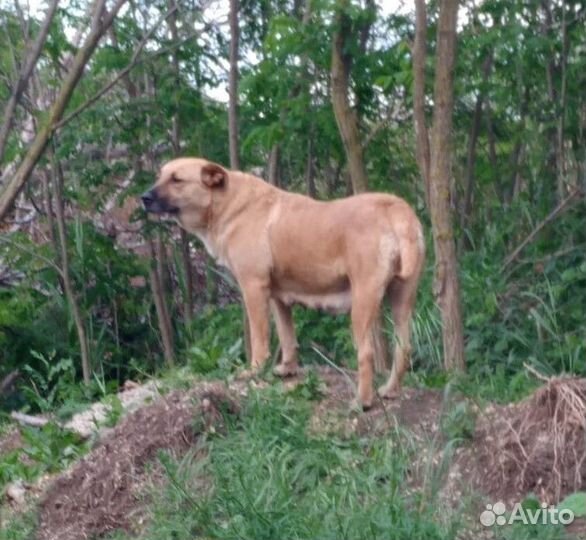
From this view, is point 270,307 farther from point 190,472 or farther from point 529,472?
point 529,472

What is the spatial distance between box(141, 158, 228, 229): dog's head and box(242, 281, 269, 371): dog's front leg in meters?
0.75

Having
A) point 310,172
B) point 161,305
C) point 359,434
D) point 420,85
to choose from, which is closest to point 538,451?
point 359,434

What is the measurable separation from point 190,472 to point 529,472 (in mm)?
1848

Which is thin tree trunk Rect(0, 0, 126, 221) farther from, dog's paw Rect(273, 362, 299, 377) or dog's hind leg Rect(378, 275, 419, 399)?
dog's hind leg Rect(378, 275, 419, 399)

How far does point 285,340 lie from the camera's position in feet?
31.9

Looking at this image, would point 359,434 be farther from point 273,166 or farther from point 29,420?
point 273,166

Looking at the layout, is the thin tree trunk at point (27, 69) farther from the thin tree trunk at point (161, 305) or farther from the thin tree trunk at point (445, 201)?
the thin tree trunk at point (161, 305)

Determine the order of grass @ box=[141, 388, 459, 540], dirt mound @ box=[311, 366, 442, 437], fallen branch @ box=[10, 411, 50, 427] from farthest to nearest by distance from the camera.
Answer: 1. fallen branch @ box=[10, 411, 50, 427]
2. dirt mound @ box=[311, 366, 442, 437]
3. grass @ box=[141, 388, 459, 540]

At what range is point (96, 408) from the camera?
10.1 metres

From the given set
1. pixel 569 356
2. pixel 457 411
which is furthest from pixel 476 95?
pixel 457 411

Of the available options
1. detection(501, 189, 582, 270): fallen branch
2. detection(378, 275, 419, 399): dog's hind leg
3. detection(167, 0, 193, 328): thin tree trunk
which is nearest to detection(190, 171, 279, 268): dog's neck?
detection(378, 275, 419, 399): dog's hind leg

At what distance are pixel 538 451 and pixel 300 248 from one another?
2.31 metres

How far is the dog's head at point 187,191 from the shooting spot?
998 cm

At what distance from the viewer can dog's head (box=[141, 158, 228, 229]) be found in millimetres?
9977
